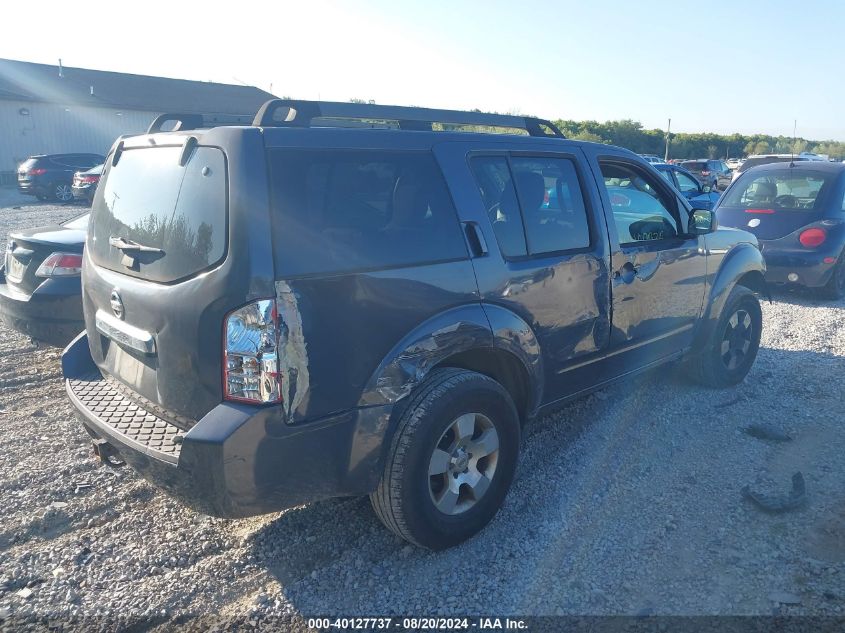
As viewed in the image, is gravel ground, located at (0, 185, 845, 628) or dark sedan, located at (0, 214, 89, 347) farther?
dark sedan, located at (0, 214, 89, 347)

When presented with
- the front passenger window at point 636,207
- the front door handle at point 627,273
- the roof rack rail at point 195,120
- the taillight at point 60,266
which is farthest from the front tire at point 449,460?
the taillight at point 60,266

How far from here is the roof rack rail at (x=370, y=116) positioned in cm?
300

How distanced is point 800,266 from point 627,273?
548 cm

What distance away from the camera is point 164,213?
2898mm

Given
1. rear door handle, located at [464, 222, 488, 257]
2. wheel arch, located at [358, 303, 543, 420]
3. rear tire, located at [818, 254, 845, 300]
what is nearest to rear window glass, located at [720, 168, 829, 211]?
rear tire, located at [818, 254, 845, 300]

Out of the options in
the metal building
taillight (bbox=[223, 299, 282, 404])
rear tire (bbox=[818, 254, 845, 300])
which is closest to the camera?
taillight (bbox=[223, 299, 282, 404])

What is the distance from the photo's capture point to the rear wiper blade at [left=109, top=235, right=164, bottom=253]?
2.90 meters

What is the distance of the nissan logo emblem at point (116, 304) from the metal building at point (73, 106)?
31.3 meters

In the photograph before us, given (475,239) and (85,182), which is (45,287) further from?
(85,182)

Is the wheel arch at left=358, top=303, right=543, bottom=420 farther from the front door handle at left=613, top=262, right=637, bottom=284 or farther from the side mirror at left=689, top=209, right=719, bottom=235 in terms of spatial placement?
the side mirror at left=689, top=209, right=719, bottom=235

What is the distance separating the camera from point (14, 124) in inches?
1200

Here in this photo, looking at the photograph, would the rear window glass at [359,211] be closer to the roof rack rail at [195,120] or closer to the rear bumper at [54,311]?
the roof rack rail at [195,120]

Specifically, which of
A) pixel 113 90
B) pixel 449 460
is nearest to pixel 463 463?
pixel 449 460

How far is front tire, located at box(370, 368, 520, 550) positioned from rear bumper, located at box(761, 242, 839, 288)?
6510 mm
